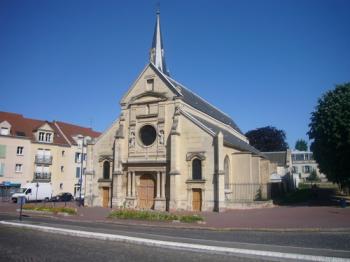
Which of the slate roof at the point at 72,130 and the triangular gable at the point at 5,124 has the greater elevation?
the slate roof at the point at 72,130

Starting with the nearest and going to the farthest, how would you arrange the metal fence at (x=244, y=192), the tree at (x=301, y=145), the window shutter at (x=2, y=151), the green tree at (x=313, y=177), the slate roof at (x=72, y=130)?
the metal fence at (x=244, y=192) < the window shutter at (x=2, y=151) < the slate roof at (x=72, y=130) < the green tree at (x=313, y=177) < the tree at (x=301, y=145)

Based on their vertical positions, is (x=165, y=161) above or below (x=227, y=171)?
above

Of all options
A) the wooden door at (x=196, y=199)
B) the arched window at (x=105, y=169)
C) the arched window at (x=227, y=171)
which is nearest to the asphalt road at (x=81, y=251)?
the wooden door at (x=196, y=199)

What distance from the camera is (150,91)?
101 feet

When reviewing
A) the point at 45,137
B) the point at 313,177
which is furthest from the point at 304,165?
the point at 45,137

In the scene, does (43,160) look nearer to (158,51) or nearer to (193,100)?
(158,51)

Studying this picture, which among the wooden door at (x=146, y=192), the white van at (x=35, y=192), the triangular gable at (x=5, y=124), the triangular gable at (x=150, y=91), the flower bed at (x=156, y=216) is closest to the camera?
the flower bed at (x=156, y=216)

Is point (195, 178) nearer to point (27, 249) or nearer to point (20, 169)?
point (27, 249)

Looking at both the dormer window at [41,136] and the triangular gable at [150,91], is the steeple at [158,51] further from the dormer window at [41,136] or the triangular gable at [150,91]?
the dormer window at [41,136]

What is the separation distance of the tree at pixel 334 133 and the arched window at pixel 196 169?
10.5 m

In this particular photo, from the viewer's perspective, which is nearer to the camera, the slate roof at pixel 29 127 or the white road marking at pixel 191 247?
the white road marking at pixel 191 247

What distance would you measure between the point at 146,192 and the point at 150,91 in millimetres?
9649

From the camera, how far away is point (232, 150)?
3303 cm

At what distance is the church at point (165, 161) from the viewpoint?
89.0 ft
